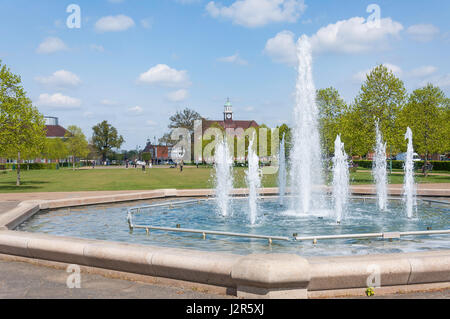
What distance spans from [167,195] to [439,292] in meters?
16.6

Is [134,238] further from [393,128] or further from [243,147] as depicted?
[243,147]

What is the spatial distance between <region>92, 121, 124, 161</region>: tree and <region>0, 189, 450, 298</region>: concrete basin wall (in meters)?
134

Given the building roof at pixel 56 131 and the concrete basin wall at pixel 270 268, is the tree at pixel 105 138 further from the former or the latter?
the concrete basin wall at pixel 270 268

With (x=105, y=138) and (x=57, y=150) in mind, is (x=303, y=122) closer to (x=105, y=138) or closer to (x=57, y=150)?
(x=57, y=150)

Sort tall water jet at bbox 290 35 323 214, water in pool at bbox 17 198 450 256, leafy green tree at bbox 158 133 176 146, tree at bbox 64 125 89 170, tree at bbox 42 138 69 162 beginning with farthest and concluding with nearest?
leafy green tree at bbox 158 133 176 146 → tree at bbox 64 125 89 170 → tree at bbox 42 138 69 162 → tall water jet at bbox 290 35 323 214 → water in pool at bbox 17 198 450 256

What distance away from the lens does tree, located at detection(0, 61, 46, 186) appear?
97.3 ft

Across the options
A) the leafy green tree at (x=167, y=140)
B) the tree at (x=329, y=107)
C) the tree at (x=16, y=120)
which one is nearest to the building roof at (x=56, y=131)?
the leafy green tree at (x=167, y=140)

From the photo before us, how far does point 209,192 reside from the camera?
22250 mm

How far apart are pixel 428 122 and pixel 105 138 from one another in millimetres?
108692

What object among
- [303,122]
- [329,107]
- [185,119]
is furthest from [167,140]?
[303,122]

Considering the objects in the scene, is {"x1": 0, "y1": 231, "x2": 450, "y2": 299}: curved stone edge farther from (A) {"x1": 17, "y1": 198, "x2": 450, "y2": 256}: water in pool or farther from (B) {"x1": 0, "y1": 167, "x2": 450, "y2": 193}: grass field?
(B) {"x1": 0, "y1": 167, "x2": 450, "y2": 193}: grass field

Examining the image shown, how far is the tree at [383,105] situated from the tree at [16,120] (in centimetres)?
2735

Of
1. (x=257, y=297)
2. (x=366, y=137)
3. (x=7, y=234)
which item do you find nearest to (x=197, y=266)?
(x=257, y=297)

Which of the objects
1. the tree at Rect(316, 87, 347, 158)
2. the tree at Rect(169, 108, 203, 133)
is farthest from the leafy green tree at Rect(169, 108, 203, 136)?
the tree at Rect(316, 87, 347, 158)
